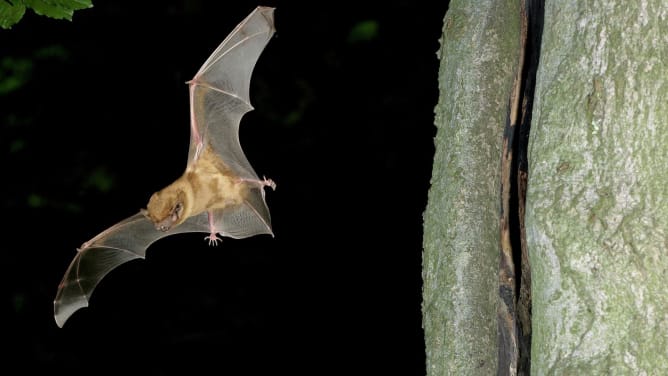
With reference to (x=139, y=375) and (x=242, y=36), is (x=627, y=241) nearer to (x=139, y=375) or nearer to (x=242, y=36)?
(x=242, y=36)

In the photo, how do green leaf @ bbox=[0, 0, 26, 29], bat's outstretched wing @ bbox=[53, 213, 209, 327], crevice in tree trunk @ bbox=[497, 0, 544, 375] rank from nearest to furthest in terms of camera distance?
crevice in tree trunk @ bbox=[497, 0, 544, 375] < green leaf @ bbox=[0, 0, 26, 29] < bat's outstretched wing @ bbox=[53, 213, 209, 327]

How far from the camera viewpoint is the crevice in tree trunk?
1762 millimetres

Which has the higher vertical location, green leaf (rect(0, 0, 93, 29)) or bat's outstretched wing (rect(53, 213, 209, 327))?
green leaf (rect(0, 0, 93, 29))

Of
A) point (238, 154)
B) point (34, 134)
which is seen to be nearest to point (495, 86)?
point (238, 154)

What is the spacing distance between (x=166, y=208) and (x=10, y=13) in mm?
806

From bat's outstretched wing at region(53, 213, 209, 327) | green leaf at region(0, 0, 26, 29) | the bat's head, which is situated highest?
green leaf at region(0, 0, 26, 29)

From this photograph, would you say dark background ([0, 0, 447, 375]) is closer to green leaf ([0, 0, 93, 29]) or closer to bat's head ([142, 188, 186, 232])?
bat's head ([142, 188, 186, 232])

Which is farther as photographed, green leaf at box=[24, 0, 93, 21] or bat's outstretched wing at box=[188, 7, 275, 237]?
bat's outstretched wing at box=[188, 7, 275, 237]

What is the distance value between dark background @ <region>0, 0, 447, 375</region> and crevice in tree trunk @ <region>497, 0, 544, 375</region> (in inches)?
99.2

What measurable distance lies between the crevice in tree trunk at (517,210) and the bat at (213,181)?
118 centimetres

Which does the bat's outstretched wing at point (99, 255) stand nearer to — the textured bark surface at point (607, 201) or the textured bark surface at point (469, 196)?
the textured bark surface at point (469, 196)

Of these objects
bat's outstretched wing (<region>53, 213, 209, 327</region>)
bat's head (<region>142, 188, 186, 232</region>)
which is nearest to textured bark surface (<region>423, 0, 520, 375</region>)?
bat's head (<region>142, 188, 186, 232</region>)

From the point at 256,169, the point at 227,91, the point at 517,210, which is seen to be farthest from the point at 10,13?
the point at 256,169

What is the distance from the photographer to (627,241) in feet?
4.56
